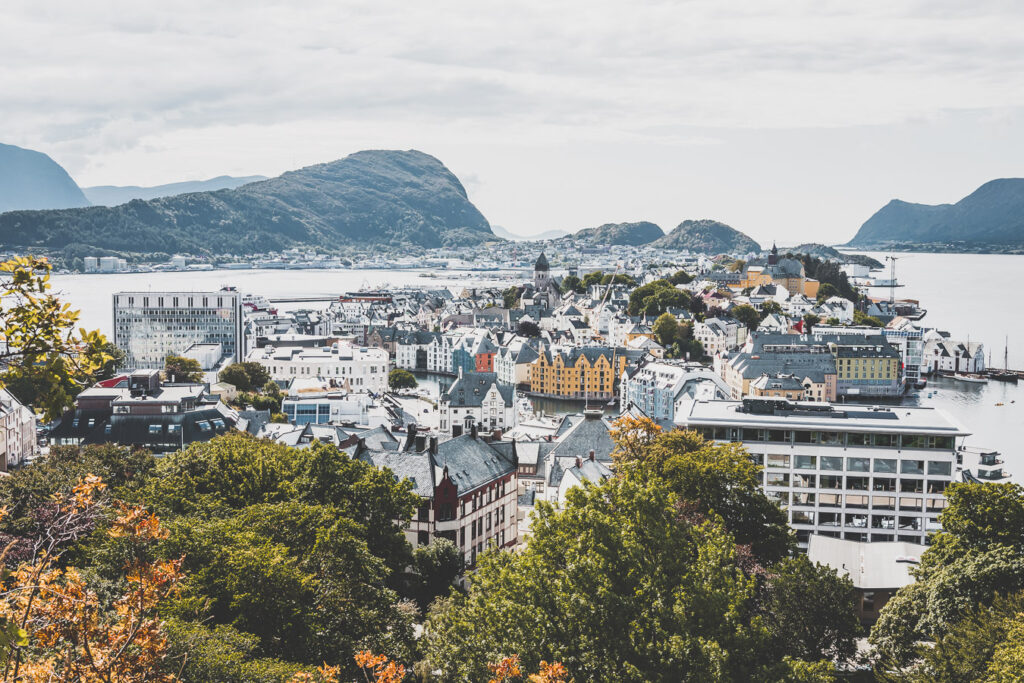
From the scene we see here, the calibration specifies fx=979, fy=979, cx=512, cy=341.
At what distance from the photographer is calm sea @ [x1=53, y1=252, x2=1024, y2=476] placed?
2095 inches

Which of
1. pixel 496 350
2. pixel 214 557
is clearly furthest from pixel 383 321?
pixel 214 557

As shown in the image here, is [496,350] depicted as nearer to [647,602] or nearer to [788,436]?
[788,436]

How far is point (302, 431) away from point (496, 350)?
4133 cm

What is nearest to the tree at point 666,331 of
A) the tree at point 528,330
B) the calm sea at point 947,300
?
the tree at point 528,330

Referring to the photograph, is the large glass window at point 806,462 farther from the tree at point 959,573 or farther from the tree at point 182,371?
the tree at point 182,371

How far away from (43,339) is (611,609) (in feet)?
21.9

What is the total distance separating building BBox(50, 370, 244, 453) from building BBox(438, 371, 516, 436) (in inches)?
671

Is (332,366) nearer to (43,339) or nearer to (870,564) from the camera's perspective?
(870,564)

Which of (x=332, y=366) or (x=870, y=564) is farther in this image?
(x=332, y=366)

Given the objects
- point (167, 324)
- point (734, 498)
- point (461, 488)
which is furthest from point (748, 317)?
point (734, 498)

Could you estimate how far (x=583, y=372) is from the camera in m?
63.7

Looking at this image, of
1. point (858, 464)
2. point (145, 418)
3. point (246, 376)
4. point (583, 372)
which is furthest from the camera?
point (583, 372)

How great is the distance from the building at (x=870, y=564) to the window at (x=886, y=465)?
6.38ft

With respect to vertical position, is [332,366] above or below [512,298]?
below
